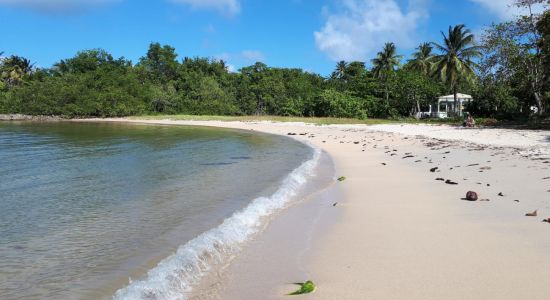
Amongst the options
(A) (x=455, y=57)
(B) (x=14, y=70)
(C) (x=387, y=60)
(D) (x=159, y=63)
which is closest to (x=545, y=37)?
(A) (x=455, y=57)

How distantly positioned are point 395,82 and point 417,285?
47.1 meters

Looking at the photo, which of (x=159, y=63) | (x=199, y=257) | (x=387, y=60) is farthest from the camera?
(x=159, y=63)

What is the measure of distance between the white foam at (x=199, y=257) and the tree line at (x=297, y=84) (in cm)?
2477

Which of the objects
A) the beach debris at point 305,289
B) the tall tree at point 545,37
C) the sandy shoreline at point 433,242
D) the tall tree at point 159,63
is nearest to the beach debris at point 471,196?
the sandy shoreline at point 433,242

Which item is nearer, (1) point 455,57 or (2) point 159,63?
(1) point 455,57

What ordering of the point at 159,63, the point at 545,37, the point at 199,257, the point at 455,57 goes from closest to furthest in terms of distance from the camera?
the point at 199,257
the point at 545,37
the point at 455,57
the point at 159,63

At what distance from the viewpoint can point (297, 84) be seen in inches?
2462

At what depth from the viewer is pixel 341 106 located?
48.2 metres

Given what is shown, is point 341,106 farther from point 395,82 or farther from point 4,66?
point 4,66

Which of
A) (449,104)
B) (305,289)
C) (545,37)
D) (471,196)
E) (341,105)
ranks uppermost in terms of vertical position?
(545,37)

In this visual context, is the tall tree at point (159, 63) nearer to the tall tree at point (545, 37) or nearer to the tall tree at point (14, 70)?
the tall tree at point (14, 70)

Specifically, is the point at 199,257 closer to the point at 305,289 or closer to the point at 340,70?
the point at 305,289

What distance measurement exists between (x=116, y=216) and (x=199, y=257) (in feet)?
9.16

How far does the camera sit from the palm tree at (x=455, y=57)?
44.2 metres
